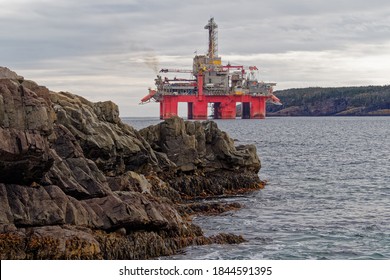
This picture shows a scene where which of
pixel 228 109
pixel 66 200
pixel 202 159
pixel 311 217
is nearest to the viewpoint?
pixel 66 200

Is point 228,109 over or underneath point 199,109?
underneath

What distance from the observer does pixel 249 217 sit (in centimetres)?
2836

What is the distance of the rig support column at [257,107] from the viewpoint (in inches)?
6437

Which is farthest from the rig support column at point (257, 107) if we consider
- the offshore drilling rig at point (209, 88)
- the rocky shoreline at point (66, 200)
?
the rocky shoreline at point (66, 200)

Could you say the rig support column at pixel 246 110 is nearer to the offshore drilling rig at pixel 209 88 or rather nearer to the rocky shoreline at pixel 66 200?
the offshore drilling rig at pixel 209 88

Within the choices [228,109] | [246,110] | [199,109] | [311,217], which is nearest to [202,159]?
[311,217]

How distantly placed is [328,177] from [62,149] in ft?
82.9

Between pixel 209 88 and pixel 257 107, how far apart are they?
1855cm

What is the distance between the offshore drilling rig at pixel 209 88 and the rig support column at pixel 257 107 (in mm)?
238

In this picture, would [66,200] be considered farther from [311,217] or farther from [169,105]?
[169,105]

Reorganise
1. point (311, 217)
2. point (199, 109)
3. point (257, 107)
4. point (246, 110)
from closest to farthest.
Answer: point (311, 217)
point (199, 109)
point (257, 107)
point (246, 110)

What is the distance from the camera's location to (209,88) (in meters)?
155

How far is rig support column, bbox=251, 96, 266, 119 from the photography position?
164 metres
